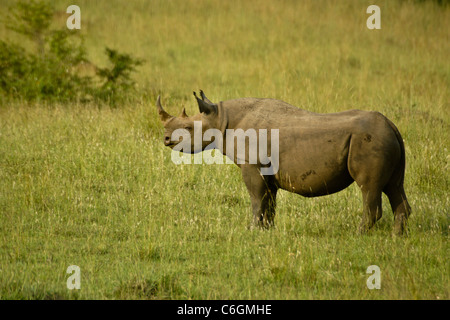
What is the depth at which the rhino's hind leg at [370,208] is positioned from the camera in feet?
20.2

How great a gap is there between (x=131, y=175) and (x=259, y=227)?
2.84 meters

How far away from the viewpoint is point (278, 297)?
5.13m

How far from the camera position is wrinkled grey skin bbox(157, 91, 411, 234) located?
611 centimetres

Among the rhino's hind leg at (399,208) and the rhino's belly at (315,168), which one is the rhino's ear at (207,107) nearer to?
the rhino's belly at (315,168)

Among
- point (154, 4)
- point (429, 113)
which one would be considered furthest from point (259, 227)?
point (154, 4)

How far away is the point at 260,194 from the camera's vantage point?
21.8 ft

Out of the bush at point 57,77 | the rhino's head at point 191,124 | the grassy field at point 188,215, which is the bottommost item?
the grassy field at point 188,215

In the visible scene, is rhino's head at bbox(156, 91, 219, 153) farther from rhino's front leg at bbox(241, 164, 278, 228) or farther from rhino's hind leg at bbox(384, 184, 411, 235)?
rhino's hind leg at bbox(384, 184, 411, 235)

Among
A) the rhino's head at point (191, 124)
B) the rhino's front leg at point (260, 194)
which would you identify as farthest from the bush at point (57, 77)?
the rhino's front leg at point (260, 194)

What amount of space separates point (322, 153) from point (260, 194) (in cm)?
82

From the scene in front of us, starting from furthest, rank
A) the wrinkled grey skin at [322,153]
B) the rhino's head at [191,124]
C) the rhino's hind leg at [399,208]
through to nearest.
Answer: the rhino's head at [191,124]
the rhino's hind leg at [399,208]
the wrinkled grey skin at [322,153]

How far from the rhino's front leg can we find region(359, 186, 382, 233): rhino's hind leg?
977 mm

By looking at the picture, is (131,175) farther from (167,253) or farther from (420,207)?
(420,207)
